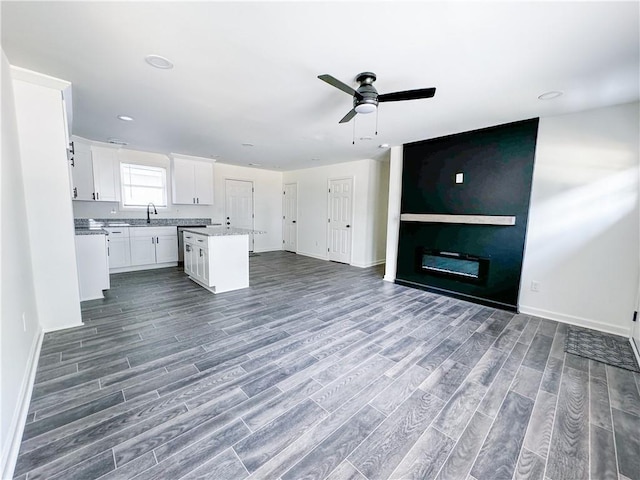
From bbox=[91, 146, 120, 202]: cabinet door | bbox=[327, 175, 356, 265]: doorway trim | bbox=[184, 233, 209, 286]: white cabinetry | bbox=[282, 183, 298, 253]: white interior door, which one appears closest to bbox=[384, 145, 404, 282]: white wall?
bbox=[327, 175, 356, 265]: doorway trim

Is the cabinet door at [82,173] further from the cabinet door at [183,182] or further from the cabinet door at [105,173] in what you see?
the cabinet door at [183,182]

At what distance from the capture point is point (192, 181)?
6043 mm

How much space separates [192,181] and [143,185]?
1.00 meters

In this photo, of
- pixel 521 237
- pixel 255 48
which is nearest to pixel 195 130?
pixel 255 48

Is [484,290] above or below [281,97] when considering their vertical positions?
below

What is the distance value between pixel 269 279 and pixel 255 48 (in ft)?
12.1

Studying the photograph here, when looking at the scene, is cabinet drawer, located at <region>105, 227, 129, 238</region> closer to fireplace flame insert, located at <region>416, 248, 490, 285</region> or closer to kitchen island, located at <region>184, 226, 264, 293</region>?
kitchen island, located at <region>184, 226, 264, 293</region>

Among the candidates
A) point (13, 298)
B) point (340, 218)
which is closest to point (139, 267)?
point (13, 298)

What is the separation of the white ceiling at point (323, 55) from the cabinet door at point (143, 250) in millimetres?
2559

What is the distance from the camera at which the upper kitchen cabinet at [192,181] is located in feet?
19.1

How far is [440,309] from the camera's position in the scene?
3562mm

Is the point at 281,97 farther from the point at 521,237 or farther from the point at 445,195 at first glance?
the point at 521,237

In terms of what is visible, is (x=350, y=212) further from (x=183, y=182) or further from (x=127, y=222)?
Answer: (x=127, y=222)

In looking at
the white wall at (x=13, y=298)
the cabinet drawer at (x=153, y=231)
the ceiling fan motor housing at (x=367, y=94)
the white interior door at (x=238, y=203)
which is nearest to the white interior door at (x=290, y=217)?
the white interior door at (x=238, y=203)
